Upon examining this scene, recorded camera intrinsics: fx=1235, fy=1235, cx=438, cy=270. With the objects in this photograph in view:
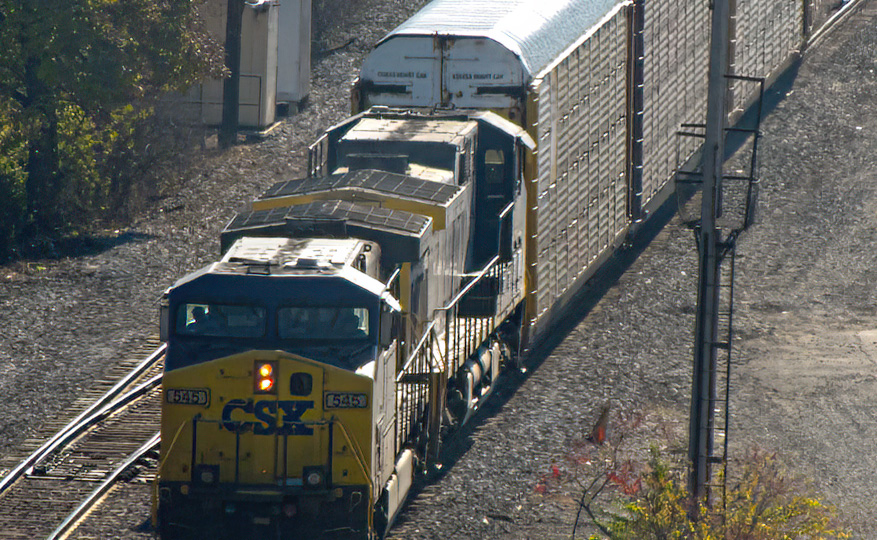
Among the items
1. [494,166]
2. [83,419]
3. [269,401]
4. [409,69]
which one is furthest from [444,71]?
[269,401]

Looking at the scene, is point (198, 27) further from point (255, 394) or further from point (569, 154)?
point (255, 394)

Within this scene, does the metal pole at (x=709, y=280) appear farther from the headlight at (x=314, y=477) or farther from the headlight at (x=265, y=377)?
the headlight at (x=265, y=377)

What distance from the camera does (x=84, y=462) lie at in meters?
15.3

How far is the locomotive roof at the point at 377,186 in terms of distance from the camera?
1416cm

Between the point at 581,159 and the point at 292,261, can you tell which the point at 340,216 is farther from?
the point at 581,159

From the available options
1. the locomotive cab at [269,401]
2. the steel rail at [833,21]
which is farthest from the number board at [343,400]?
the steel rail at [833,21]

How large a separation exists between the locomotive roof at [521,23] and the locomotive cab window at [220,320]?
275 inches

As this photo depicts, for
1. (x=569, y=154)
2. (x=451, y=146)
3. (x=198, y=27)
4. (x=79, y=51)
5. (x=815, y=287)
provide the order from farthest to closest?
A: (x=198, y=27), (x=79, y=51), (x=815, y=287), (x=569, y=154), (x=451, y=146)

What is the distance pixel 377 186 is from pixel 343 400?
3.47 m

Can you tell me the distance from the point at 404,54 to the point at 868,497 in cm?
847

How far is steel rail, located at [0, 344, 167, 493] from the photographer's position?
48.9 feet

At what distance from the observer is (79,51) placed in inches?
912

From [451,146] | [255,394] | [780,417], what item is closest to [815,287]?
[780,417]

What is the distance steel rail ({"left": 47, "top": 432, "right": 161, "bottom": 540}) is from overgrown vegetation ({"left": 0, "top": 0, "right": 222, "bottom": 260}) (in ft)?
29.0
